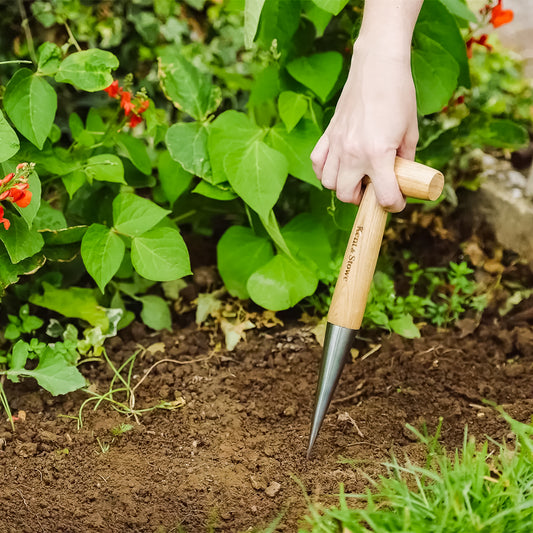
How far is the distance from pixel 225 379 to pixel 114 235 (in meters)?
0.47

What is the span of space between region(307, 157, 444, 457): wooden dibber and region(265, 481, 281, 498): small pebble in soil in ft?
0.46

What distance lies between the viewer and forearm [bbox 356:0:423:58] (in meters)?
1.30

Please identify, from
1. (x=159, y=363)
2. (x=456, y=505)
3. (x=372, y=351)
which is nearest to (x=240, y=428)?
(x=159, y=363)

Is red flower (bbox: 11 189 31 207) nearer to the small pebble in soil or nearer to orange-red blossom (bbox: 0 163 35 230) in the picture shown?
orange-red blossom (bbox: 0 163 35 230)

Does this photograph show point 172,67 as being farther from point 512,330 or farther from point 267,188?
point 512,330

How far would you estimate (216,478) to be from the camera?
1529 millimetres

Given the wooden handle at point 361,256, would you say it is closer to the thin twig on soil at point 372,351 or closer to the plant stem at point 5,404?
the thin twig on soil at point 372,351

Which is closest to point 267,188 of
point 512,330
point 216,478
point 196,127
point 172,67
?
point 196,127

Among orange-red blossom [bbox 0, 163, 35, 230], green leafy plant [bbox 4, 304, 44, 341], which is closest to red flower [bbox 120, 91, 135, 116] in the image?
orange-red blossom [bbox 0, 163, 35, 230]

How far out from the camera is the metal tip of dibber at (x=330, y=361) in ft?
4.74

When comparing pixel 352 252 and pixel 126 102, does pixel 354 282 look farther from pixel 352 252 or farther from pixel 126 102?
pixel 126 102

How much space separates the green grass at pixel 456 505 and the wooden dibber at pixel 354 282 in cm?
23

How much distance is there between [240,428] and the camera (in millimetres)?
1678

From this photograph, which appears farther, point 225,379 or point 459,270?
point 459,270
